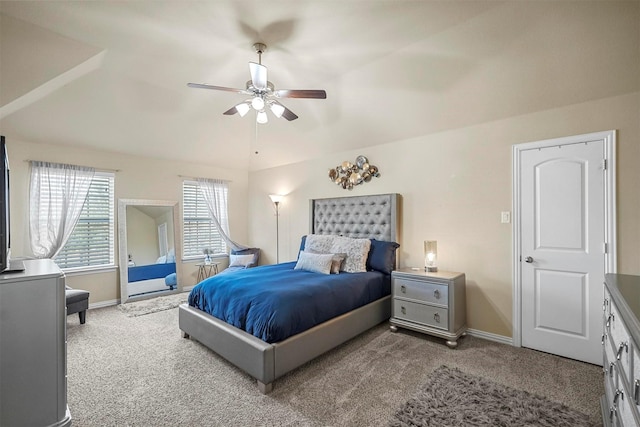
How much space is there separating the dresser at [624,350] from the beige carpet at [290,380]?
713mm

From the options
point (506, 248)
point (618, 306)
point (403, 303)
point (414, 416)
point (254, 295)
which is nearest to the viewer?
point (618, 306)

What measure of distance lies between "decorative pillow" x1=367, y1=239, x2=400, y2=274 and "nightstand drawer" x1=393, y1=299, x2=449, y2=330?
1.48ft

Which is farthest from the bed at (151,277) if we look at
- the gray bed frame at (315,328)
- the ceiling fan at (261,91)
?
the ceiling fan at (261,91)

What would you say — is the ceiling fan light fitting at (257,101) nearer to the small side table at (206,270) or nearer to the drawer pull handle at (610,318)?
the drawer pull handle at (610,318)

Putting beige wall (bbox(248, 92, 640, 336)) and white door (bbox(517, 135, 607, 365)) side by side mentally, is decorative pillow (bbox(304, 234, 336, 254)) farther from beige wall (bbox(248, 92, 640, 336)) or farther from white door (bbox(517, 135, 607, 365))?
white door (bbox(517, 135, 607, 365))

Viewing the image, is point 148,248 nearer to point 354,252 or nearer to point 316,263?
point 316,263

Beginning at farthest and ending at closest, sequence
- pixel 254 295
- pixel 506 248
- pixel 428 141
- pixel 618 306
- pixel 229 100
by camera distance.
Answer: pixel 229 100
pixel 428 141
pixel 506 248
pixel 254 295
pixel 618 306

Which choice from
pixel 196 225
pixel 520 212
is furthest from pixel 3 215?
pixel 520 212

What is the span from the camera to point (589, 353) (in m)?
2.55

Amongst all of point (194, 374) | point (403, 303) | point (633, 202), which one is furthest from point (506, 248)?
point (194, 374)

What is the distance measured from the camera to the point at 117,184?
443cm

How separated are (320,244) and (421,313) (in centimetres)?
162

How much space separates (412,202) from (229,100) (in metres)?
2.89

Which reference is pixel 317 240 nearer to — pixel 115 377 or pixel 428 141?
pixel 428 141
